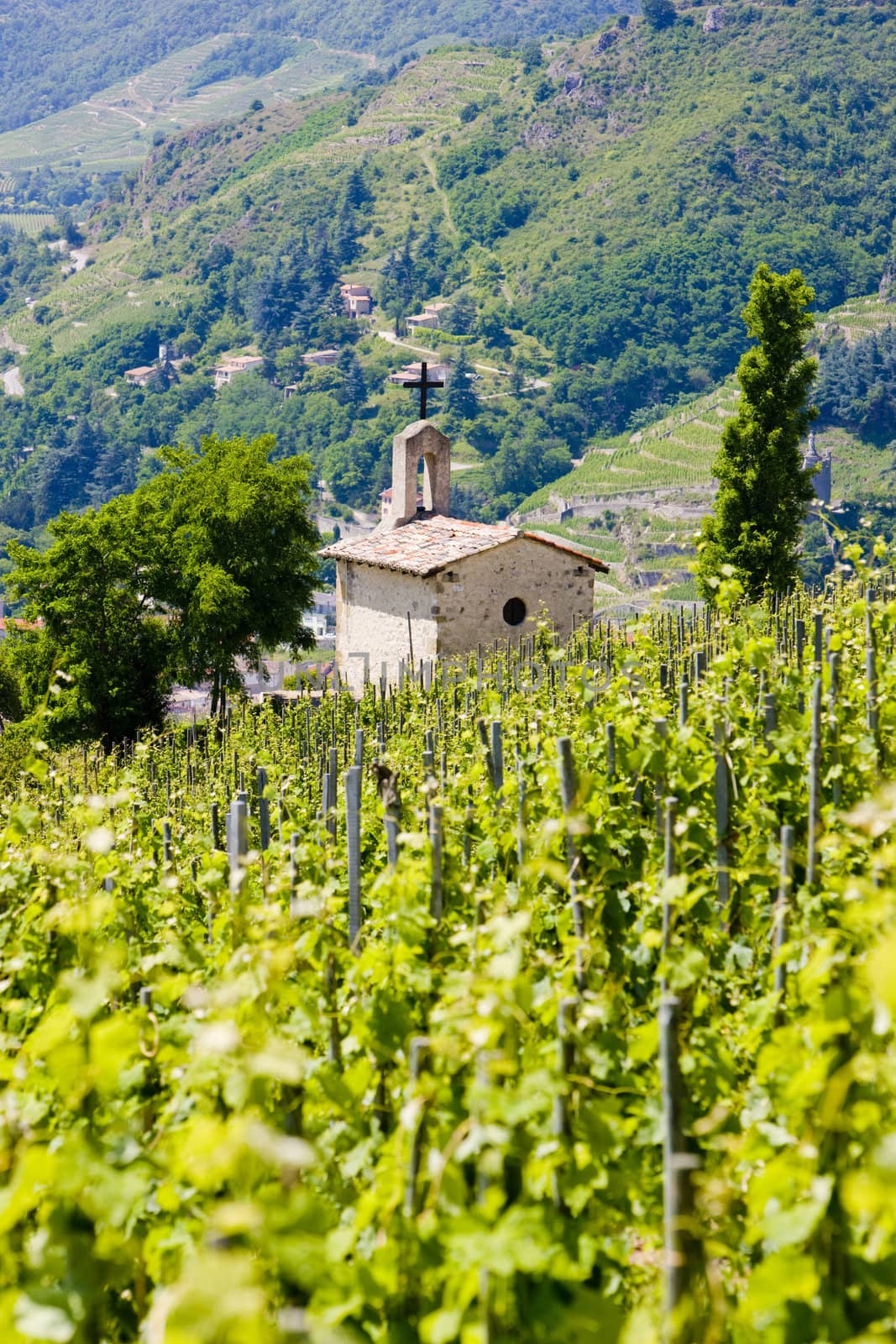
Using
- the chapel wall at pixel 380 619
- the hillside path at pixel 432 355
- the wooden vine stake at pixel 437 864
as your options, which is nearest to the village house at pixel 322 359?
the hillside path at pixel 432 355

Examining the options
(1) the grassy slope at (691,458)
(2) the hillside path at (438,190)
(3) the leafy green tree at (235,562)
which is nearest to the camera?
(3) the leafy green tree at (235,562)

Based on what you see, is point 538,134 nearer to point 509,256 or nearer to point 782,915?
point 509,256

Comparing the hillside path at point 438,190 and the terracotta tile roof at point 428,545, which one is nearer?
the terracotta tile roof at point 428,545

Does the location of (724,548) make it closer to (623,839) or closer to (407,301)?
(623,839)

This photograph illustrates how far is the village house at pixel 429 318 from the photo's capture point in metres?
124

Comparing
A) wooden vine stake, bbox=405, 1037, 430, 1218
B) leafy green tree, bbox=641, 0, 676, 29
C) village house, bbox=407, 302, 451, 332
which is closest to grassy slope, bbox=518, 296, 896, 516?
village house, bbox=407, 302, 451, 332

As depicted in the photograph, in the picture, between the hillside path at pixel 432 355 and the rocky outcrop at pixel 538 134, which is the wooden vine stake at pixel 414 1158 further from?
the rocky outcrop at pixel 538 134

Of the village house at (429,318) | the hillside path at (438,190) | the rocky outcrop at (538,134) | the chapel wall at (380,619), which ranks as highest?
the rocky outcrop at (538,134)

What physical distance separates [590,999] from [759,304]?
16.6 metres

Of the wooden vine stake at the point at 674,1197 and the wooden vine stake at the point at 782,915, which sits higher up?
the wooden vine stake at the point at 674,1197

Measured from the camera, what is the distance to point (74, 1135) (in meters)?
2.87

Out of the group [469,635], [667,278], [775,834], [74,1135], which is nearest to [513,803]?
[775,834]

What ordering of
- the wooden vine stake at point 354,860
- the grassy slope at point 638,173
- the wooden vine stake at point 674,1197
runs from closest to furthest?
the wooden vine stake at point 674,1197 < the wooden vine stake at point 354,860 < the grassy slope at point 638,173

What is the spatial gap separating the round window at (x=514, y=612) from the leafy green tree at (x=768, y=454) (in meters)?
2.45
